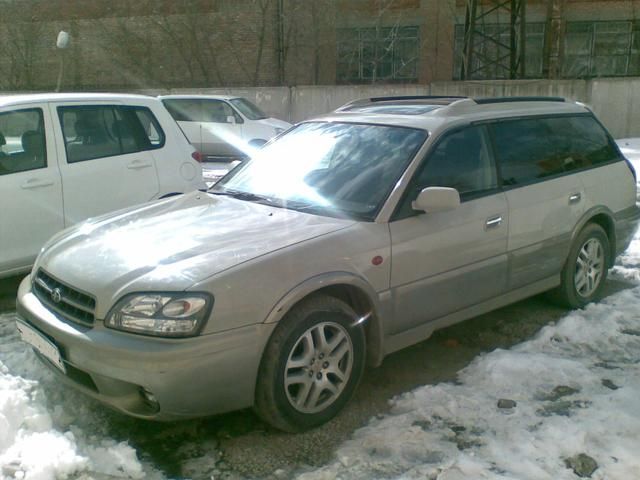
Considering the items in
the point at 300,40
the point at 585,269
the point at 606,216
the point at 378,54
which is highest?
the point at 300,40

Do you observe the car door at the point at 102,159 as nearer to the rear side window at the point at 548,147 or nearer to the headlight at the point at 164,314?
the headlight at the point at 164,314

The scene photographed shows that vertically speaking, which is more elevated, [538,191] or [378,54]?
[378,54]

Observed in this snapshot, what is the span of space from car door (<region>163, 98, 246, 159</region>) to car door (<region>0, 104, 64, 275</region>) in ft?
28.7

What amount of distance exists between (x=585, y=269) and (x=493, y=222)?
1411mm

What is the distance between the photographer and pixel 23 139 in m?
5.37

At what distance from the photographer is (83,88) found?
992 inches

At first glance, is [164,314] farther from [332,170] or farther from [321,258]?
[332,170]

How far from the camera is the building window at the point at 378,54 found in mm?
23812

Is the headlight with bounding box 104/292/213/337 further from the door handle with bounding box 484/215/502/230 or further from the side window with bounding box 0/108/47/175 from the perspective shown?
the side window with bounding box 0/108/47/175

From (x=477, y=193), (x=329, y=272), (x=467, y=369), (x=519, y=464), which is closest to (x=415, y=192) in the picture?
(x=477, y=193)

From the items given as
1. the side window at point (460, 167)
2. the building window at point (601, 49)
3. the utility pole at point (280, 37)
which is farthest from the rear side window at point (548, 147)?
the building window at point (601, 49)

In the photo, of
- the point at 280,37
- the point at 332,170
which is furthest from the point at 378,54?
the point at 332,170

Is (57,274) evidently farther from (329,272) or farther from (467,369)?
(467,369)

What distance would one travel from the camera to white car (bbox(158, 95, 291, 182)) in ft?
46.7
